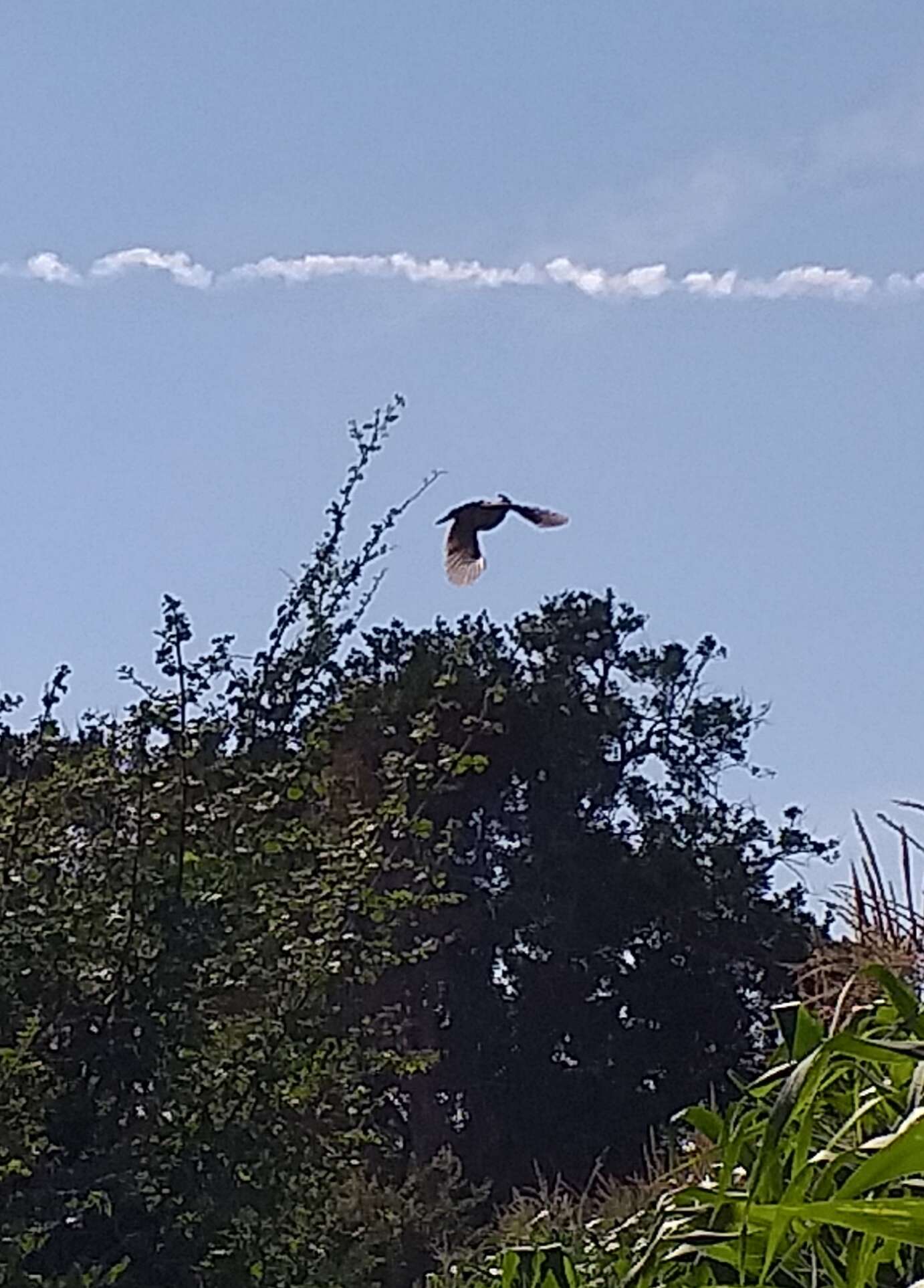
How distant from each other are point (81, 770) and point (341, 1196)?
1879 millimetres

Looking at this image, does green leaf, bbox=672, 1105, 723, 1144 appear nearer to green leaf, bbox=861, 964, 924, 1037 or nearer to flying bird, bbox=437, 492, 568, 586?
green leaf, bbox=861, 964, 924, 1037

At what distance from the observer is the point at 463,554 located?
21.5 ft

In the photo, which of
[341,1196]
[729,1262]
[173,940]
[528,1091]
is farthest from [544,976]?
[729,1262]

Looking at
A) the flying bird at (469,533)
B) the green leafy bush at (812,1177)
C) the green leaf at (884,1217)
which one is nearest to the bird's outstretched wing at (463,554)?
the flying bird at (469,533)

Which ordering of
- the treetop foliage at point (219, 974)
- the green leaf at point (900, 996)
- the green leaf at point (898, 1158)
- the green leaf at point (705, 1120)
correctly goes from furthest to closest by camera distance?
1. the treetop foliage at point (219, 974)
2. the green leaf at point (705, 1120)
3. the green leaf at point (900, 996)
4. the green leaf at point (898, 1158)

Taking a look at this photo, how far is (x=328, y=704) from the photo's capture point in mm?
7266

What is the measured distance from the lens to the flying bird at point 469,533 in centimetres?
648

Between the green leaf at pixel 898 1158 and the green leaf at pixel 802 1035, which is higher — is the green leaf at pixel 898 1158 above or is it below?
below

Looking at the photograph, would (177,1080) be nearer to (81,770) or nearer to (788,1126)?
(81,770)

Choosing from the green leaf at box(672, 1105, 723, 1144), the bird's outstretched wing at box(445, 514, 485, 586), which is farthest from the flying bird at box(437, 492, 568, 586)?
the green leaf at box(672, 1105, 723, 1144)

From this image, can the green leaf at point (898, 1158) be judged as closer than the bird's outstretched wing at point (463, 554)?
Yes

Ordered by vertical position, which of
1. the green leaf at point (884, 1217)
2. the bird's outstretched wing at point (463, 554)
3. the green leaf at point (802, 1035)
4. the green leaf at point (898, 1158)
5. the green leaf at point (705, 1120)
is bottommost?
the green leaf at point (884, 1217)

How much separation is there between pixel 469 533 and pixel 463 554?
0.09 metres

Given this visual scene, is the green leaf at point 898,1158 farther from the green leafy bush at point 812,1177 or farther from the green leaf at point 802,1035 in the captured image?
the green leaf at point 802,1035
